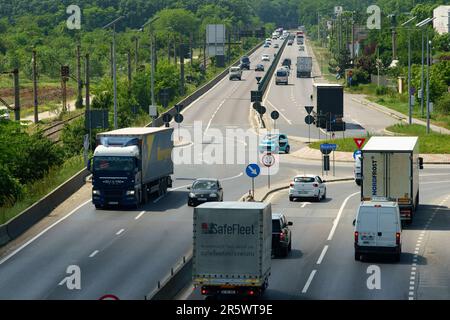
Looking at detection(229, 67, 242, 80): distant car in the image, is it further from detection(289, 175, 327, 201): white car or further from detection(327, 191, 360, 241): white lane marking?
detection(289, 175, 327, 201): white car

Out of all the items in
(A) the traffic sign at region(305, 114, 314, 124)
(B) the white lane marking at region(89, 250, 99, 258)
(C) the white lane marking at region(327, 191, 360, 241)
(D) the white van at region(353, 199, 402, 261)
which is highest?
(A) the traffic sign at region(305, 114, 314, 124)

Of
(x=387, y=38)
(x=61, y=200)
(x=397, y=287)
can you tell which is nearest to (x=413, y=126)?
(x=61, y=200)

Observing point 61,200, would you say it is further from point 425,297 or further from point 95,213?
point 425,297

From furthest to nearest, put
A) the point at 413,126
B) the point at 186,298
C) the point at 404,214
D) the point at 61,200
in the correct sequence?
the point at 413,126, the point at 61,200, the point at 404,214, the point at 186,298

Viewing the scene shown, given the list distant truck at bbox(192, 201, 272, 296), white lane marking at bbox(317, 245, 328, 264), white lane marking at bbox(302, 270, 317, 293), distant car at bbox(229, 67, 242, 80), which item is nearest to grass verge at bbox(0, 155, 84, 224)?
white lane marking at bbox(317, 245, 328, 264)

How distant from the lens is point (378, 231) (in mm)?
37969

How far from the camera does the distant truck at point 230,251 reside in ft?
100.0

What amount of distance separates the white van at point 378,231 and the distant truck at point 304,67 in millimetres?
120928

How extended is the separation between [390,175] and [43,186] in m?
19.1

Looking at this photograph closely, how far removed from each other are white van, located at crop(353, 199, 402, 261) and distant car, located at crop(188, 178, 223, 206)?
15.4m

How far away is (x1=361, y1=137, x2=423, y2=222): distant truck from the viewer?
153ft

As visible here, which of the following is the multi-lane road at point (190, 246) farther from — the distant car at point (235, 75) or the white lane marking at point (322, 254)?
the distant car at point (235, 75)

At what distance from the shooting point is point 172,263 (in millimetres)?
38625

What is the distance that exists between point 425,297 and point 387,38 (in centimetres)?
16427
